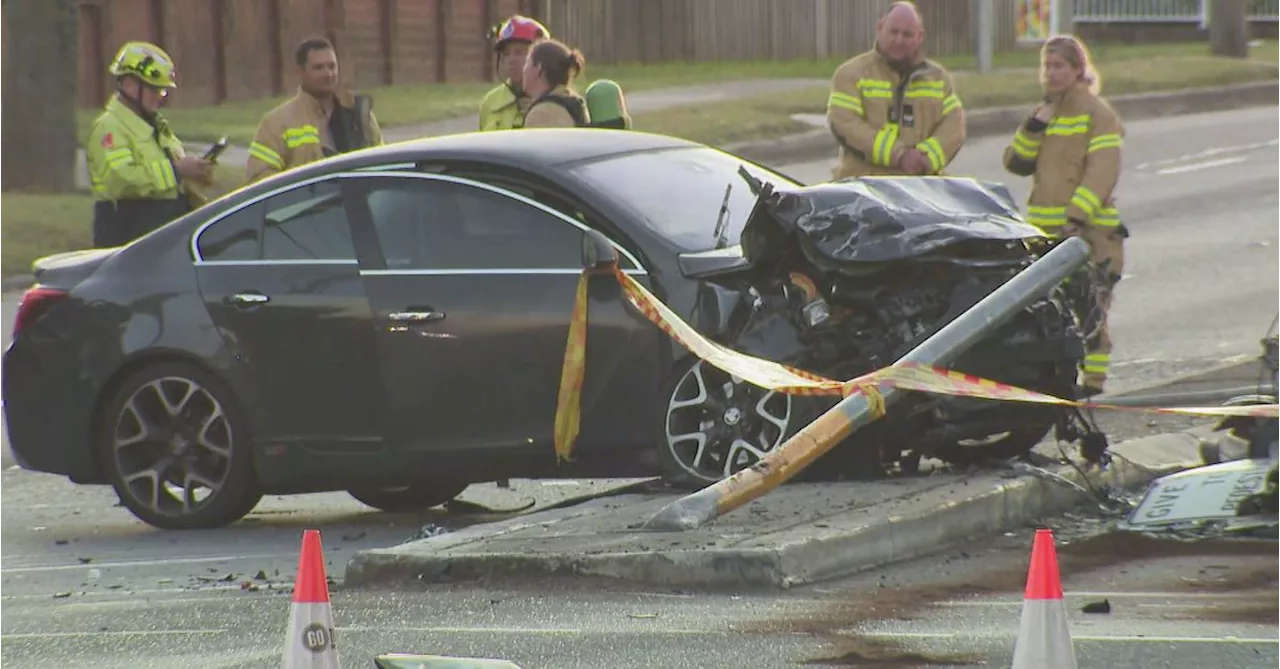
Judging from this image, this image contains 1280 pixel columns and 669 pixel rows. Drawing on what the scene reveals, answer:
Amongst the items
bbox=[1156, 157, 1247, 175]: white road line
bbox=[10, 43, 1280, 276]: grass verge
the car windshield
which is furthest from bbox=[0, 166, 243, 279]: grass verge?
the car windshield

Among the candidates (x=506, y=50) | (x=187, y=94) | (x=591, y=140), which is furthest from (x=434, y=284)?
(x=187, y=94)

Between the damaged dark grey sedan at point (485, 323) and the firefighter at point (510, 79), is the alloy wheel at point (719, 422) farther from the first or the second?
the firefighter at point (510, 79)

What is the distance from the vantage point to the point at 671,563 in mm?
7660

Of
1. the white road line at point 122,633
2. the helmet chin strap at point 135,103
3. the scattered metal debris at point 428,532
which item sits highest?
the helmet chin strap at point 135,103

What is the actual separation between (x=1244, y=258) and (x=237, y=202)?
8996mm

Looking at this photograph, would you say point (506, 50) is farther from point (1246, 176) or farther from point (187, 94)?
point (187, 94)

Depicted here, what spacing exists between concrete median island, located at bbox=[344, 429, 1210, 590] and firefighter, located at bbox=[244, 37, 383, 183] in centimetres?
339

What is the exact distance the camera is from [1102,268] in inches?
459

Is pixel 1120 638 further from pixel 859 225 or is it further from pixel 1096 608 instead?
pixel 859 225

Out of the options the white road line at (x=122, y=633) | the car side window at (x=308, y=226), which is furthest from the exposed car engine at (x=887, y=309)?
the white road line at (x=122, y=633)

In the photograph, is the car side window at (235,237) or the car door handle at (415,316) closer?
the car door handle at (415,316)

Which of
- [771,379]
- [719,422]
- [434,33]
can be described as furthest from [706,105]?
[771,379]

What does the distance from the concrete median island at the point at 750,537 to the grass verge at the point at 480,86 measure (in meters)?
16.5

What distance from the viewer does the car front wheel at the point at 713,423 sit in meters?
8.88
